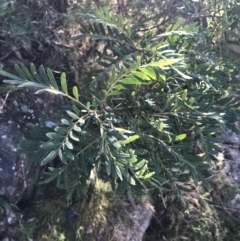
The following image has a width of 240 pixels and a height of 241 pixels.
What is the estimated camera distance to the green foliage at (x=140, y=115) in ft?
6.27

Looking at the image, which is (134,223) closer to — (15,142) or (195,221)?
(195,221)

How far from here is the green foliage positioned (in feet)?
6.27

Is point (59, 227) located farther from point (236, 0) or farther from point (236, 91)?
point (236, 0)

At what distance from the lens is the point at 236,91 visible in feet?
8.30

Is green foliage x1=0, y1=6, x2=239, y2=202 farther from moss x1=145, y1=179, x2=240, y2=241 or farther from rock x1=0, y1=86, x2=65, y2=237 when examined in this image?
moss x1=145, y1=179, x2=240, y2=241

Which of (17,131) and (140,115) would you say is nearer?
(140,115)

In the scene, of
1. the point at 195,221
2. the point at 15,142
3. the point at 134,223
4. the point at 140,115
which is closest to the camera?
the point at 140,115

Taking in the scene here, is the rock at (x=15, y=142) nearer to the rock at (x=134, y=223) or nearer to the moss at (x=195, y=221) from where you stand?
the rock at (x=134, y=223)

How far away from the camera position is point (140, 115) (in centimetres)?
231

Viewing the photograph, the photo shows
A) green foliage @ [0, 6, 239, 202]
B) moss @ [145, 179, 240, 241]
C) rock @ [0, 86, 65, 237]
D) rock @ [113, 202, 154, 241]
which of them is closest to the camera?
green foliage @ [0, 6, 239, 202]

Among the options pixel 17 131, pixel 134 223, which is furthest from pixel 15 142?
pixel 134 223

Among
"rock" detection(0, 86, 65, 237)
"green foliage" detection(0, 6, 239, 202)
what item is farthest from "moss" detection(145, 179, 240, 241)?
"rock" detection(0, 86, 65, 237)

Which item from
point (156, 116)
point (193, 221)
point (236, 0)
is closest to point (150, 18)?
point (236, 0)

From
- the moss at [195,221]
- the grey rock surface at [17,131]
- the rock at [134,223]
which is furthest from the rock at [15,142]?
the moss at [195,221]
